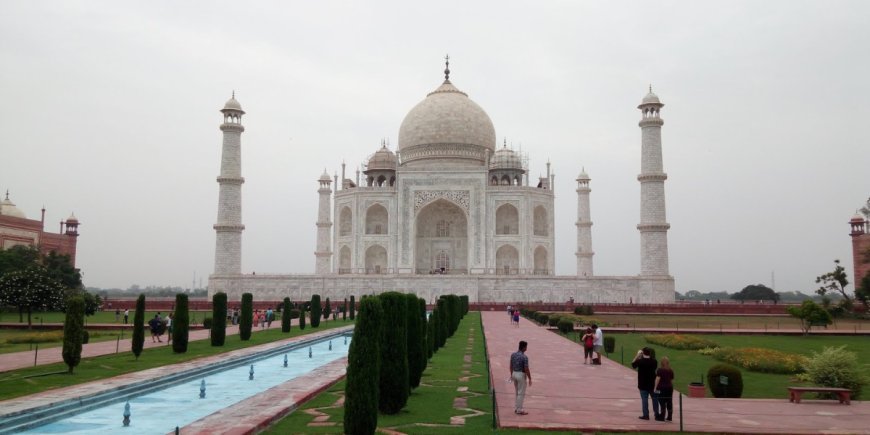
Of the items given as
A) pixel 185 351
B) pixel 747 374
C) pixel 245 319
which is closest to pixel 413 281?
pixel 245 319

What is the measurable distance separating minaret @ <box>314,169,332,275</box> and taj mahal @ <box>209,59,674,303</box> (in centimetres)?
8

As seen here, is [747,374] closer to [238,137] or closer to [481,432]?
[481,432]

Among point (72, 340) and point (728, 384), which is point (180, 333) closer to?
point (72, 340)

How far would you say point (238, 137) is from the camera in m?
32.1

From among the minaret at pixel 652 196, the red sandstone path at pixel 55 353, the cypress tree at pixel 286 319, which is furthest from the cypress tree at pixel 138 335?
the minaret at pixel 652 196

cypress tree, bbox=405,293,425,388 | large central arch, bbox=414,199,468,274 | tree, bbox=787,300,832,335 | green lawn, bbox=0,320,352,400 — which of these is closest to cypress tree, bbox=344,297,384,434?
cypress tree, bbox=405,293,425,388

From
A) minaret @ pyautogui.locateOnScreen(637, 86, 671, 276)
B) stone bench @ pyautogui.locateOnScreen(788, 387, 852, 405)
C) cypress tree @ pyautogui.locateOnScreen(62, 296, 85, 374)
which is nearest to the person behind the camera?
stone bench @ pyautogui.locateOnScreen(788, 387, 852, 405)

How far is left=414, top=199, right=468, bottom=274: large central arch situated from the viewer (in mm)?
36719

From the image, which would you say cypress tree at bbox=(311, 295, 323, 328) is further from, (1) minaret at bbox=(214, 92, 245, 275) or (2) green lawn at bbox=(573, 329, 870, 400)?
(1) minaret at bbox=(214, 92, 245, 275)

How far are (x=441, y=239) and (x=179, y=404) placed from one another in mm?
29182

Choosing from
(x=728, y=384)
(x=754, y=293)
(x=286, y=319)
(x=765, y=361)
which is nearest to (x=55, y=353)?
(x=286, y=319)

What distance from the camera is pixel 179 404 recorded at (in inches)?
324

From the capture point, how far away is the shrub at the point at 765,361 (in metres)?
10.5

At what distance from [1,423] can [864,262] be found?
35.6 meters
